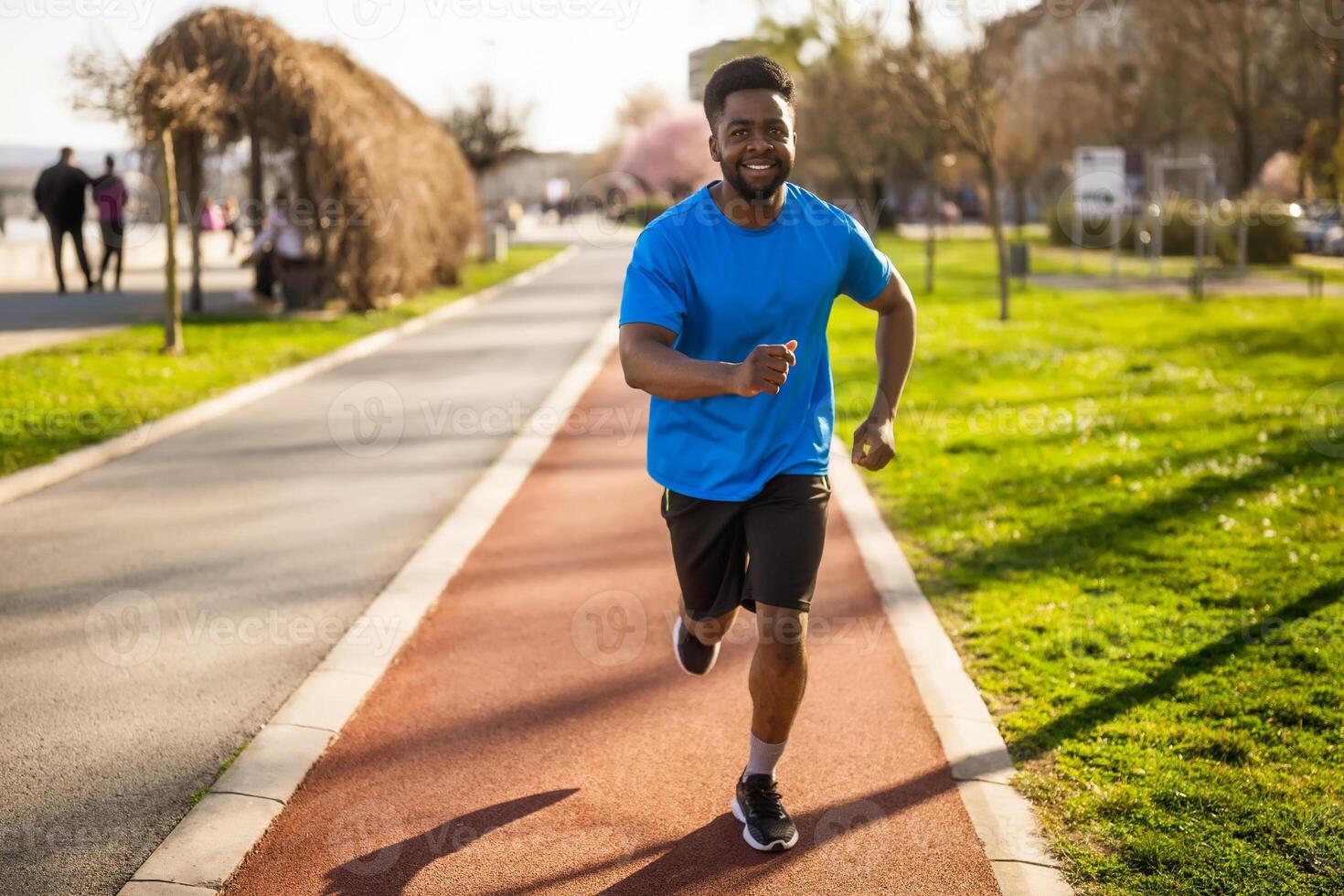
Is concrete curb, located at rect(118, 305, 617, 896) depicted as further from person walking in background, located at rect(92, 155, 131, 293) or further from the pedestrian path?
person walking in background, located at rect(92, 155, 131, 293)

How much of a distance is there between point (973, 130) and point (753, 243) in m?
16.7

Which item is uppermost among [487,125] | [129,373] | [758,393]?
[487,125]

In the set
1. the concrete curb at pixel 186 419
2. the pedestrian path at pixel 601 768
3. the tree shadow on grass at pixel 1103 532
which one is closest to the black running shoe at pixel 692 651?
the pedestrian path at pixel 601 768

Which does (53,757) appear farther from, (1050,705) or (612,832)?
(1050,705)

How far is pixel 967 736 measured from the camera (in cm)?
435

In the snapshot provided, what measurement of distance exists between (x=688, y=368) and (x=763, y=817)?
1.31m

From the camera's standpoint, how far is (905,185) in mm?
66250

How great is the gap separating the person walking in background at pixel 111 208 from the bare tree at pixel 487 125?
1915 cm

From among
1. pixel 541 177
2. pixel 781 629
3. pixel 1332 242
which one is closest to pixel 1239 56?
pixel 1332 242

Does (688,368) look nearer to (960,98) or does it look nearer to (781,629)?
(781,629)

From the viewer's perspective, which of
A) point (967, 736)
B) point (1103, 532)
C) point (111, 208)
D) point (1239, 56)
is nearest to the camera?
point (967, 736)

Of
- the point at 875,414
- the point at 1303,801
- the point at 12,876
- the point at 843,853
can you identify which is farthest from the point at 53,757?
the point at 1303,801

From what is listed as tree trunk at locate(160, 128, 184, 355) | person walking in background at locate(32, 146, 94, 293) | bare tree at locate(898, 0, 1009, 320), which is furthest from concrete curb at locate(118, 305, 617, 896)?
person walking in background at locate(32, 146, 94, 293)

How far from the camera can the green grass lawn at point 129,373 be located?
980cm
